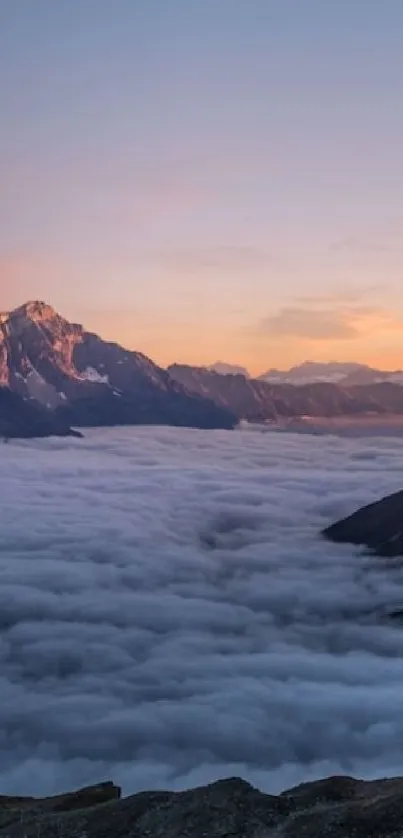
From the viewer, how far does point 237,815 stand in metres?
46.8

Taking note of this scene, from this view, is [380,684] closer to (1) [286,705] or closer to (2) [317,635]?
(1) [286,705]

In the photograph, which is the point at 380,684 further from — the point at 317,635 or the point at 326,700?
the point at 317,635

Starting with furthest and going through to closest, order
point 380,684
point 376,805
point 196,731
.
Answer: point 380,684 → point 196,731 → point 376,805

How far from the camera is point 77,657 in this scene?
169 m

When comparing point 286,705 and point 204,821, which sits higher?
point 204,821

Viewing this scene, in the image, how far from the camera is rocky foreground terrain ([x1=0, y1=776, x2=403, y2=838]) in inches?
1698

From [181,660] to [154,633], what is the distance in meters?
23.4

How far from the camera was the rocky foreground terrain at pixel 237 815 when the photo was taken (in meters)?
43.1

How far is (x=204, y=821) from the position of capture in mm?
45625

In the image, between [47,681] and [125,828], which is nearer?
[125,828]

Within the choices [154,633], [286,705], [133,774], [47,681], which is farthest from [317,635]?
[133,774]

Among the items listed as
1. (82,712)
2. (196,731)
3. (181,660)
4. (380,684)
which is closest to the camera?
(196,731)

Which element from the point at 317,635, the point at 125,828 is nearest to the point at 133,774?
the point at 125,828

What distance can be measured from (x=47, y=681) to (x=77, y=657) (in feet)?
57.5
